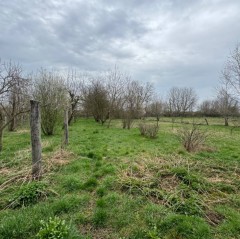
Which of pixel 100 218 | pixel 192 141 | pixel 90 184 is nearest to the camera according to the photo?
pixel 100 218

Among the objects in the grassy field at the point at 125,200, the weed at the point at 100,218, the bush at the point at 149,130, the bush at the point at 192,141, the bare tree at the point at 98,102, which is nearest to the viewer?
the grassy field at the point at 125,200

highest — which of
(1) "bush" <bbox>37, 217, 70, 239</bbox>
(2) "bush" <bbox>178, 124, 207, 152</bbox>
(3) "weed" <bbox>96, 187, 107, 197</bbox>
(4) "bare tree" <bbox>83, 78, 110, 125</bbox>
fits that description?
(4) "bare tree" <bbox>83, 78, 110, 125</bbox>

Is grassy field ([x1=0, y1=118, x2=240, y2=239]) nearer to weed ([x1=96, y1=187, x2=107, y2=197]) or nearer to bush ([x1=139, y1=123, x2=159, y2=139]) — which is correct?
weed ([x1=96, y1=187, x2=107, y2=197])

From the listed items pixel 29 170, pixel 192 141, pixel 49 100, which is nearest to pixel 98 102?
pixel 49 100

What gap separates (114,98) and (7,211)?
2649 centimetres

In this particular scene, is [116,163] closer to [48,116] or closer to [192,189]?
[192,189]

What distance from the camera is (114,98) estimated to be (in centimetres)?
3017

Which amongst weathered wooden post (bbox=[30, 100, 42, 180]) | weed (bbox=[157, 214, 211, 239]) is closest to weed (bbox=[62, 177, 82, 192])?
weathered wooden post (bbox=[30, 100, 42, 180])

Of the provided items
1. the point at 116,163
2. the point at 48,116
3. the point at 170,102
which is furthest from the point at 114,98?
the point at 170,102

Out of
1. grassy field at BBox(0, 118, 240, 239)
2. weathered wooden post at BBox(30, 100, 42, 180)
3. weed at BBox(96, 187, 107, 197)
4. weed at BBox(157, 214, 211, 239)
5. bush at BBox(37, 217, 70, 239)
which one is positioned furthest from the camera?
weathered wooden post at BBox(30, 100, 42, 180)

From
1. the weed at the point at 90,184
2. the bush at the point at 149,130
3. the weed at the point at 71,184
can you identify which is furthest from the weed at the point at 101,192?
the bush at the point at 149,130

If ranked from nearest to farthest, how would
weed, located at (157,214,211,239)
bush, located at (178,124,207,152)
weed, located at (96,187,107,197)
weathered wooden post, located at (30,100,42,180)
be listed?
weed, located at (157,214,211,239) < weed, located at (96,187,107,197) < weathered wooden post, located at (30,100,42,180) < bush, located at (178,124,207,152)

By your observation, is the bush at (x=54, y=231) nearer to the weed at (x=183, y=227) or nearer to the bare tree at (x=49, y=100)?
the weed at (x=183, y=227)

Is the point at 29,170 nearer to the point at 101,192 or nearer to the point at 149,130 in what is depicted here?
the point at 101,192
